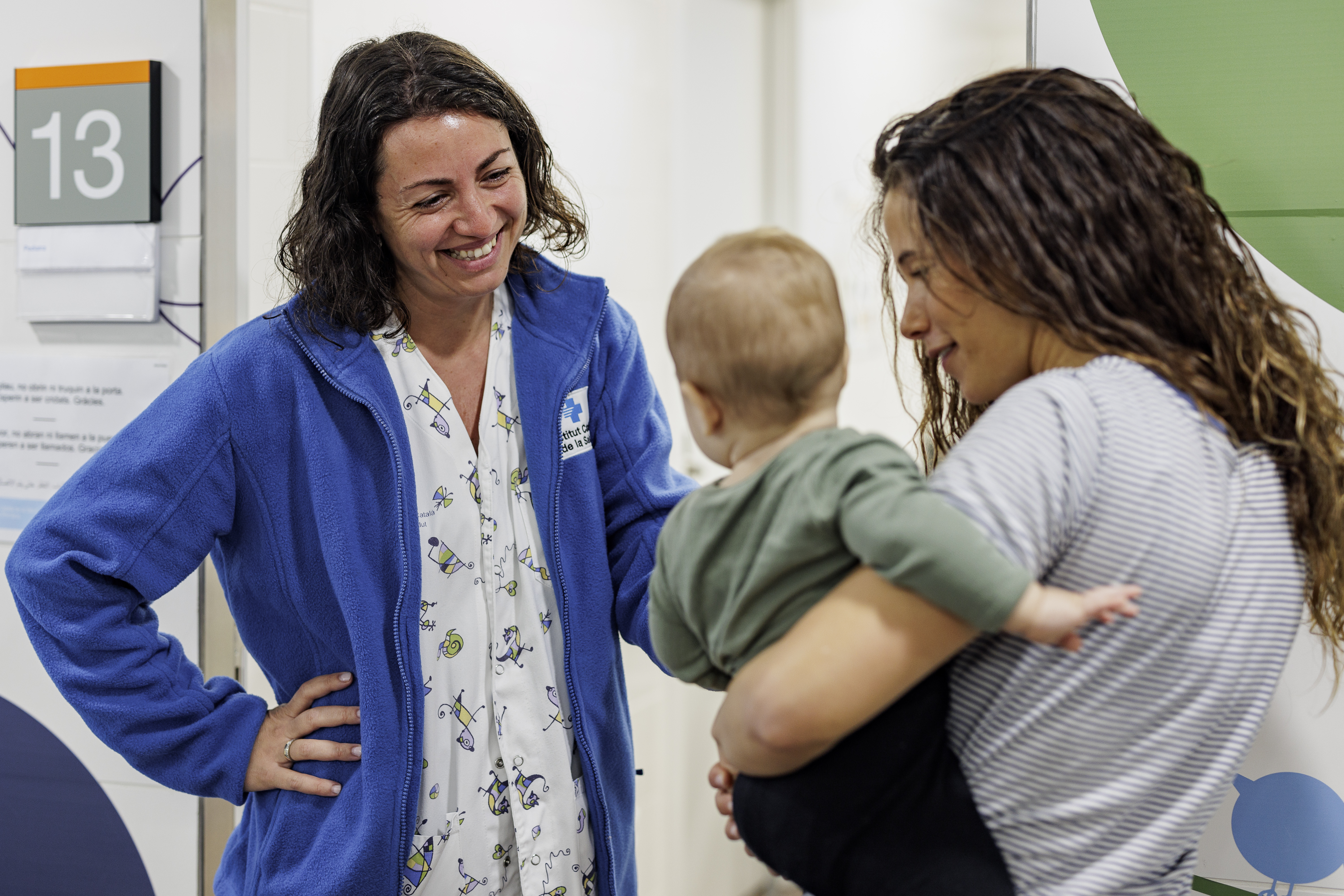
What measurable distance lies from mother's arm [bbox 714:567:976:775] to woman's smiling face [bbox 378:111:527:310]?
0.74m

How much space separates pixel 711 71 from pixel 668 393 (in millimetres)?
1097

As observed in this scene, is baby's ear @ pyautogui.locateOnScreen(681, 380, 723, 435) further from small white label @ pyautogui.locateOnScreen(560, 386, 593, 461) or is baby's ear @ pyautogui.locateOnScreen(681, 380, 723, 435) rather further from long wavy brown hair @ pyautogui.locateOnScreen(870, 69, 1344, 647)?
small white label @ pyautogui.locateOnScreen(560, 386, 593, 461)

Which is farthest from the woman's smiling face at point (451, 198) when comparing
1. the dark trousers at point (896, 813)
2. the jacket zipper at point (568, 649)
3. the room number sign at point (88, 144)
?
the dark trousers at point (896, 813)

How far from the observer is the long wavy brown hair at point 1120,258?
90 cm

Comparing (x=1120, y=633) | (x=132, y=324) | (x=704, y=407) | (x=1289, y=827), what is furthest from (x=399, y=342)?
(x=1289, y=827)

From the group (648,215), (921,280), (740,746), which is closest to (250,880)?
(740,746)

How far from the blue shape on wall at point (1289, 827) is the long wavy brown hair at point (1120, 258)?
0.59 m

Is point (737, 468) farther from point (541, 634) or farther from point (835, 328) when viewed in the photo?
point (541, 634)

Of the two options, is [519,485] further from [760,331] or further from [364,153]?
[760,331]

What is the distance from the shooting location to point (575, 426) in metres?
1.48

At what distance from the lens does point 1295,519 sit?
896 mm

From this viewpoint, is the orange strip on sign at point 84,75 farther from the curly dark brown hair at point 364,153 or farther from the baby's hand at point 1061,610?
the baby's hand at point 1061,610

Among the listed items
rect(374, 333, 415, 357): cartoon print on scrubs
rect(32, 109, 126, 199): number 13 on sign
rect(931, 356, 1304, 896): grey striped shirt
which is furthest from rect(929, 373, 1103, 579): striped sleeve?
rect(32, 109, 126, 199): number 13 on sign

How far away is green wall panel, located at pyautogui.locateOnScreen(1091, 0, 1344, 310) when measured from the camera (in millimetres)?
1366
